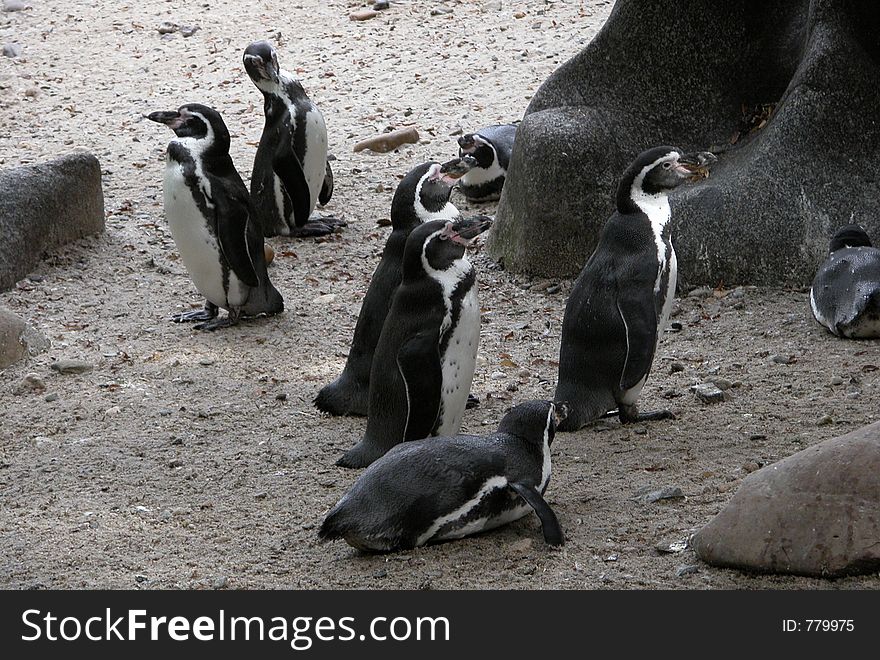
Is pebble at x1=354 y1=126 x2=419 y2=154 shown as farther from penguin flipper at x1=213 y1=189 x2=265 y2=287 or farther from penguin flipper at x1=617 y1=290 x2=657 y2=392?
penguin flipper at x1=617 y1=290 x2=657 y2=392

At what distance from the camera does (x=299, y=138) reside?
8.34 m

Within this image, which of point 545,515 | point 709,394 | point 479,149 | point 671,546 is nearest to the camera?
point 671,546

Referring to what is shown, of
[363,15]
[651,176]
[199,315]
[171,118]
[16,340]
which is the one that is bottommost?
[199,315]

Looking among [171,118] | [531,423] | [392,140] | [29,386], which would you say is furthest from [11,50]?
[531,423]

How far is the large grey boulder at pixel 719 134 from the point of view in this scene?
6.38m

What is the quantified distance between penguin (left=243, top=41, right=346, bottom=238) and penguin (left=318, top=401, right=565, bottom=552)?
466 centimetres

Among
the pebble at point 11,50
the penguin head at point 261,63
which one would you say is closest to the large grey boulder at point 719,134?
the penguin head at point 261,63

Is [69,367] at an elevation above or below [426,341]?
below

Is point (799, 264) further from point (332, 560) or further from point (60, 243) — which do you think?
point (60, 243)

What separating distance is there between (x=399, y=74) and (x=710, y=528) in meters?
8.34

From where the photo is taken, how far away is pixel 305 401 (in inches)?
217

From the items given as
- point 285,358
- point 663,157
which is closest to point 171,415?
point 285,358

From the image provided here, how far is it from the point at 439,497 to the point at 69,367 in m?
2.91

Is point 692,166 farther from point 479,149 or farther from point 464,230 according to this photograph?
point 479,149
